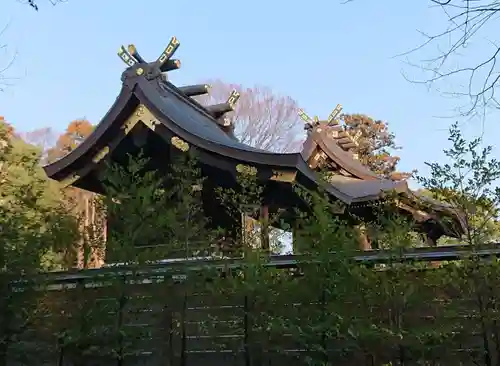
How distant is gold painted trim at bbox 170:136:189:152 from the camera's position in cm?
734

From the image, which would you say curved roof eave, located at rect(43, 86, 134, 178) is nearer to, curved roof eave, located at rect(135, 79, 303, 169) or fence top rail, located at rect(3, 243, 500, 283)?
curved roof eave, located at rect(135, 79, 303, 169)

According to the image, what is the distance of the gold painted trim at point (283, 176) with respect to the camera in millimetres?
6723

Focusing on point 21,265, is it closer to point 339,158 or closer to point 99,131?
point 99,131

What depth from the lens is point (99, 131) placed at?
300 inches

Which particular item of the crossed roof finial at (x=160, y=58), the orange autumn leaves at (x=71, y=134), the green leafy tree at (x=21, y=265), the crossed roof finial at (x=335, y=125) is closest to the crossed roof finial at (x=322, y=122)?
the crossed roof finial at (x=335, y=125)

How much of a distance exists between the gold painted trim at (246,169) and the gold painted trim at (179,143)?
30.4 inches

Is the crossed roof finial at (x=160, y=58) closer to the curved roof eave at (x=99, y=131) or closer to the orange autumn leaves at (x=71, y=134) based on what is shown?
the curved roof eave at (x=99, y=131)

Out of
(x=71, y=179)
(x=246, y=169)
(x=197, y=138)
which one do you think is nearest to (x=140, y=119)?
(x=197, y=138)

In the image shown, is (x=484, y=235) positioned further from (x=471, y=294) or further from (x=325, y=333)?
(x=325, y=333)

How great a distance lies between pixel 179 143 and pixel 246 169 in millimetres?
1047

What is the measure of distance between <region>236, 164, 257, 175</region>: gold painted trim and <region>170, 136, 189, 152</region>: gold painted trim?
0.77m

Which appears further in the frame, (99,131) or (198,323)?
(99,131)

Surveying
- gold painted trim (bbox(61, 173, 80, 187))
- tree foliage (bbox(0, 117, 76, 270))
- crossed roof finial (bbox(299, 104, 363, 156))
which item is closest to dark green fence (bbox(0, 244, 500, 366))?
tree foliage (bbox(0, 117, 76, 270))

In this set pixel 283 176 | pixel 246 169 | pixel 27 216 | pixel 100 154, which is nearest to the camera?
pixel 27 216
